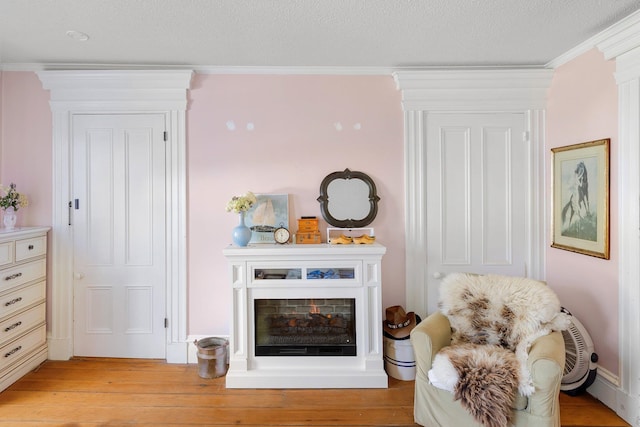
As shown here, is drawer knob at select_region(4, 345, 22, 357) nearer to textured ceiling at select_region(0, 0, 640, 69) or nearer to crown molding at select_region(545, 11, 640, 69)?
textured ceiling at select_region(0, 0, 640, 69)

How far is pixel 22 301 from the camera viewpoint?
2.73 m

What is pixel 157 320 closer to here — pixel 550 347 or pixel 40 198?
pixel 40 198

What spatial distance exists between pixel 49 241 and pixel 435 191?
325cm

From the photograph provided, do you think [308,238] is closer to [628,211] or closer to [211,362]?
[211,362]

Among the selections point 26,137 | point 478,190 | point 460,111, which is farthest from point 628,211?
point 26,137

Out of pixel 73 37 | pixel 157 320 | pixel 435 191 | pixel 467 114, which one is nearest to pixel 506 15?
pixel 467 114

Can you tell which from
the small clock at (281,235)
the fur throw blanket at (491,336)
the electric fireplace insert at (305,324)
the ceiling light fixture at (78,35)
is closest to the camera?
the fur throw blanket at (491,336)

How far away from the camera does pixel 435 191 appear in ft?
10.0

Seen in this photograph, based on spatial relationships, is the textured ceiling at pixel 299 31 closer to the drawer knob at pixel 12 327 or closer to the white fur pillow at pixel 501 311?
the white fur pillow at pixel 501 311

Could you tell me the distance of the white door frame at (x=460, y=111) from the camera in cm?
299

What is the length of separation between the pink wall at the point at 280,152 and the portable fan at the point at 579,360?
1203mm

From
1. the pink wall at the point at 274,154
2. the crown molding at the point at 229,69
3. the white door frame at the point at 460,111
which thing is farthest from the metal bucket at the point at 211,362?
the crown molding at the point at 229,69

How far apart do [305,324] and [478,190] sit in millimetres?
1806

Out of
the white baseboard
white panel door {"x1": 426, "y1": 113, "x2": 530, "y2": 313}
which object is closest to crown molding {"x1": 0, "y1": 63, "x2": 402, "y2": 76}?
white panel door {"x1": 426, "y1": 113, "x2": 530, "y2": 313}
